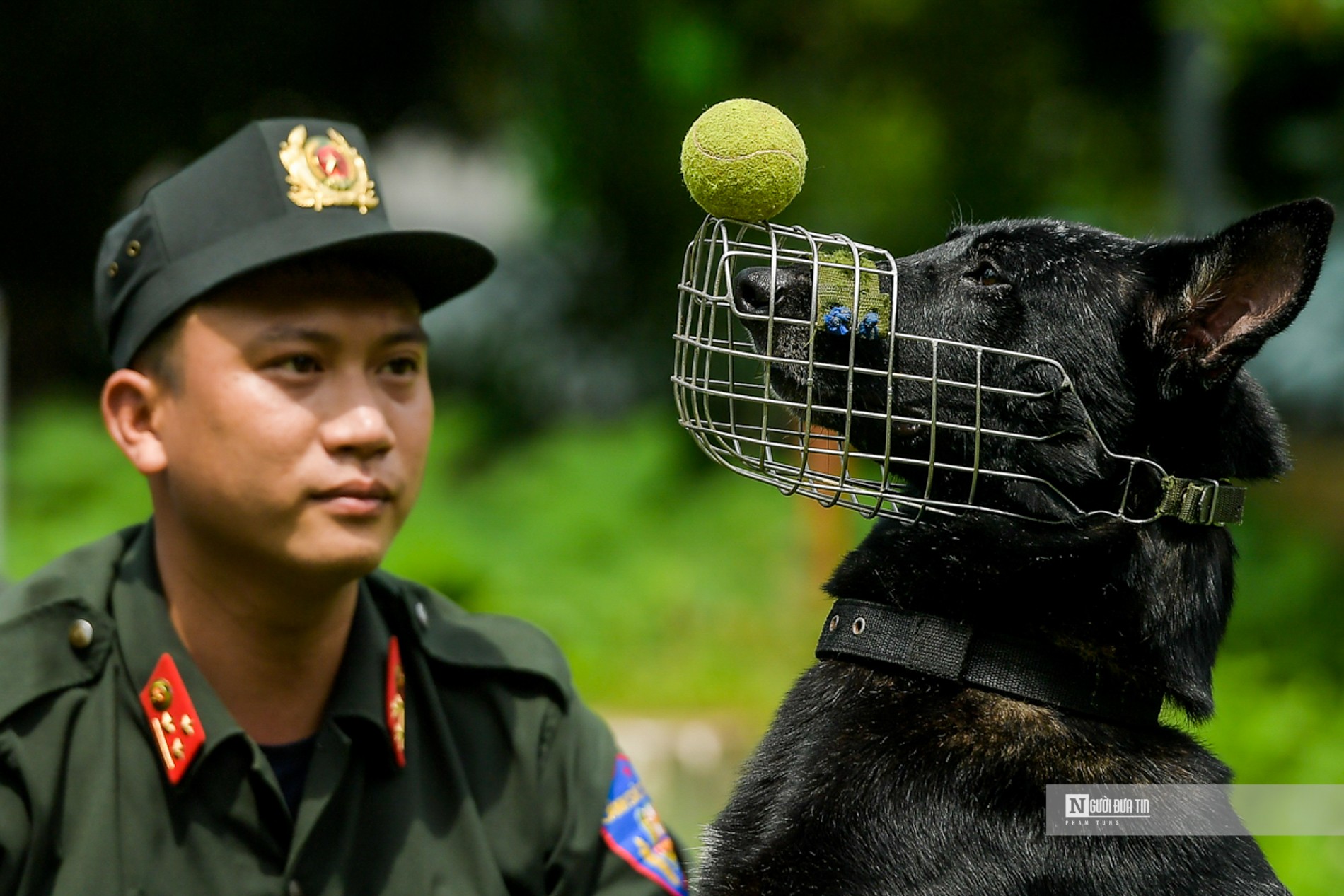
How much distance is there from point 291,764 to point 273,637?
0.22 metres

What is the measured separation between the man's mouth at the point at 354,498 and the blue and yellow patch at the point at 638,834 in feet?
2.30

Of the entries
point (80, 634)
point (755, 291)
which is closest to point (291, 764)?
point (80, 634)

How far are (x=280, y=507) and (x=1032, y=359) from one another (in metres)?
1.15

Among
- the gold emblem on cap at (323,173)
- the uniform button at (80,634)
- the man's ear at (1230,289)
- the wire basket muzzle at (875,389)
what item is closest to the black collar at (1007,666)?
the wire basket muzzle at (875,389)

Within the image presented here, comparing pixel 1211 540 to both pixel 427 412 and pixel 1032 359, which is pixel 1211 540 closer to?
pixel 1032 359

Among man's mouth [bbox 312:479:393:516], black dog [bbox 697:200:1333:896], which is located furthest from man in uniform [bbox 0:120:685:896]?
black dog [bbox 697:200:1333:896]

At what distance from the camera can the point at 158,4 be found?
9.36m

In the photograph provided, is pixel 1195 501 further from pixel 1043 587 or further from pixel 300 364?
pixel 300 364

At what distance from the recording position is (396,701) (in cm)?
247

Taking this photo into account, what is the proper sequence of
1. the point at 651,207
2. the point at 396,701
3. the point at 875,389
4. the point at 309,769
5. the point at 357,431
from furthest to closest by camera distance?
1. the point at 651,207
2. the point at 396,701
3. the point at 309,769
4. the point at 357,431
5. the point at 875,389

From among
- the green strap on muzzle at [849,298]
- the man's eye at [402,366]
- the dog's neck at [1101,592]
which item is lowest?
the dog's neck at [1101,592]

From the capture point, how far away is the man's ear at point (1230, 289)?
1.77 meters

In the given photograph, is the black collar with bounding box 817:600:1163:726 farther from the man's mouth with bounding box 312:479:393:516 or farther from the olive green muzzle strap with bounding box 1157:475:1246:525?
the man's mouth with bounding box 312:479:393:516

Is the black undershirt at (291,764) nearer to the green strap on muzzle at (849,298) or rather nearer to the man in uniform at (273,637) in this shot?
the man in uniform at (273,637)
